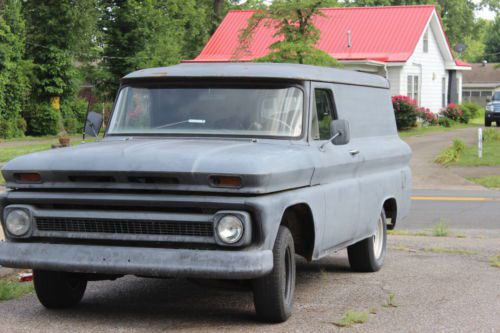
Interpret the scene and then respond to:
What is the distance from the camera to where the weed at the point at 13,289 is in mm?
7984

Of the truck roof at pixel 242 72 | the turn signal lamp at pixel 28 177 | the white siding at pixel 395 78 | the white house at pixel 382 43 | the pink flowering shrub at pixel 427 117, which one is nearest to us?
the turn signal lamp at pixel 28 177

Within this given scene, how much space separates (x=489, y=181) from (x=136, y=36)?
3171 centimetres

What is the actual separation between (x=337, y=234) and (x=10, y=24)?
39.8 metres

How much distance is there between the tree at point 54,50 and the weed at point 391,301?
4130 cm

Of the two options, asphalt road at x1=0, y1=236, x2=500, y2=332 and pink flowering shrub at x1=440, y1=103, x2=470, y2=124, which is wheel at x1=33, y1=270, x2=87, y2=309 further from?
pink flowering shrub at x1=440, y1=103, x2=470, y2=124

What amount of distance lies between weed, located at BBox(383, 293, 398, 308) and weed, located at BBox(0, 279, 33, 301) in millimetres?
3059

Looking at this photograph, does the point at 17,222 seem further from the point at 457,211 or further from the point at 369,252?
the point at 457,211

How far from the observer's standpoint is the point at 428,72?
4888 cm

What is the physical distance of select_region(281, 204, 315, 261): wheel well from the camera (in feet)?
24.2

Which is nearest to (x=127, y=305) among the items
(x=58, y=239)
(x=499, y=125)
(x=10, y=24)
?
(x=58, y=239)

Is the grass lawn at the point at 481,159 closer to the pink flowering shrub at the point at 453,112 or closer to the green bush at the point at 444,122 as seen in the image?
the green bush at the point at 444,122

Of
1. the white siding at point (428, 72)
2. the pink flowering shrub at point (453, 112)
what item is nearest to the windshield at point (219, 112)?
the white siding at point (428, 72)

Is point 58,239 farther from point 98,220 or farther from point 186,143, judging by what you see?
Result: point 186,143

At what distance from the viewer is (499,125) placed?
50.2m
